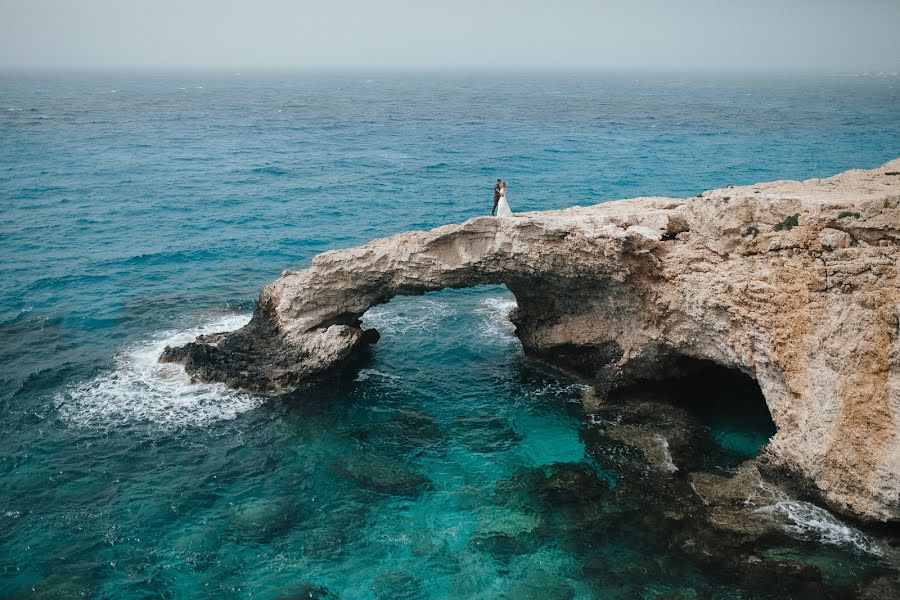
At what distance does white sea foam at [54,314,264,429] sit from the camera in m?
24.5

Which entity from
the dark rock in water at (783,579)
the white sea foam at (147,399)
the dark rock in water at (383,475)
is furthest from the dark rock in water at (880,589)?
the white sea foam at (147,399)

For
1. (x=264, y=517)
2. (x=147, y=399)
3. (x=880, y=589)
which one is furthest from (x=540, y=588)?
(x=147, y=399)

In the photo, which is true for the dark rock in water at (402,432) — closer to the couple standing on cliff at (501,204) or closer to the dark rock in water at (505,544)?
the dark rock in water at (505,544)

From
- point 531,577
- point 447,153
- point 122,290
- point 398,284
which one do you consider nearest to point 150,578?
point 531,577

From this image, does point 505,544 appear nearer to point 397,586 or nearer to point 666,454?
point 397,586

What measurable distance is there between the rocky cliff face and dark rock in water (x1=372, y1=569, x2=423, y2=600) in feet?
33.1

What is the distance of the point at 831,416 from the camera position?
17.6m

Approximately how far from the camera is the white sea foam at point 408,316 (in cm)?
3197

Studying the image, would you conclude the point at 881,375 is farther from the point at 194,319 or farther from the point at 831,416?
the point at 194,319

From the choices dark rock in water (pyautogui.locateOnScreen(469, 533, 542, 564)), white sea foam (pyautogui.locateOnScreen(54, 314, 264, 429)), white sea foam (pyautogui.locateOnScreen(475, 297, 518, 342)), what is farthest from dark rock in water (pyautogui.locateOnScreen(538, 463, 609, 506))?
white sea foam (pyautogui.locateOnScreen(54, 314, 264, 429))

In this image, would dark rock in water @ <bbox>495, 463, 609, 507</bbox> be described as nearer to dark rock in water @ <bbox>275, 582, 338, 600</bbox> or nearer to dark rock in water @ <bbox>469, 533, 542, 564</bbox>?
dark rock in water @ <bbox>469, 533, 542, 564</bbox>

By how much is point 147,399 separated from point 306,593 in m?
12.1

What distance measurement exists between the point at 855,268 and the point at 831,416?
151 inches

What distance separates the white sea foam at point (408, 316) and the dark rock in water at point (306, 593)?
605 inches
